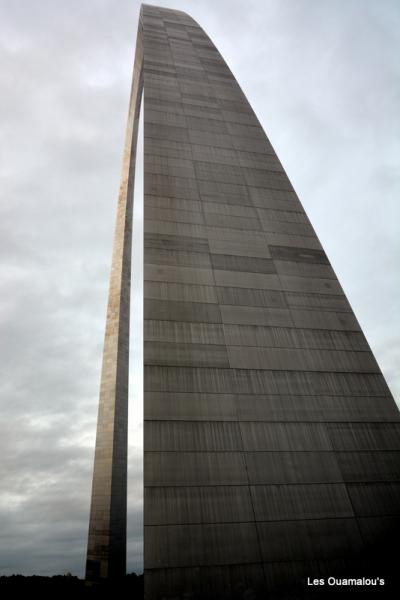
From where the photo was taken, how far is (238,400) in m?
17.3

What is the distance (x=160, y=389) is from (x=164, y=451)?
8.69ft

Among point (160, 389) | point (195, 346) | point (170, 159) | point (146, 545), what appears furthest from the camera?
point (170, 159)

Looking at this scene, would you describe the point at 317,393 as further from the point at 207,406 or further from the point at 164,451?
the point at 164,451

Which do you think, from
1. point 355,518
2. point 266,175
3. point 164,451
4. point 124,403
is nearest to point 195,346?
point 164,451

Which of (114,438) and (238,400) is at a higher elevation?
(114,438)

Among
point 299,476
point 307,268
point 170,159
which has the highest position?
point 170,159

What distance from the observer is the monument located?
14.0 metres

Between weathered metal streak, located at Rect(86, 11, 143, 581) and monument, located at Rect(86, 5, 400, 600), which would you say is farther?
weathered metal streak, located at Rect(86, 11, 143, 581)

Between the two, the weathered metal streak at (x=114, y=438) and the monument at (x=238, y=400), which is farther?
the weathered metal streak at (x=114, y=438)

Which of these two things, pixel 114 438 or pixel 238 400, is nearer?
pixel 238 400

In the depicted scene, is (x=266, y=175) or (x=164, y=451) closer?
(x=164, y=451)

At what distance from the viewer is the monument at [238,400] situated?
46.1 feet

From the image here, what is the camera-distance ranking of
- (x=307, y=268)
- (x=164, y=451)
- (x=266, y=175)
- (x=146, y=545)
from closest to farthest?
(x=146, y=545) → (x=164, y=451) → (x=307, y=268) → (x=266, y=175)

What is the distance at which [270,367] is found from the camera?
18.8m
